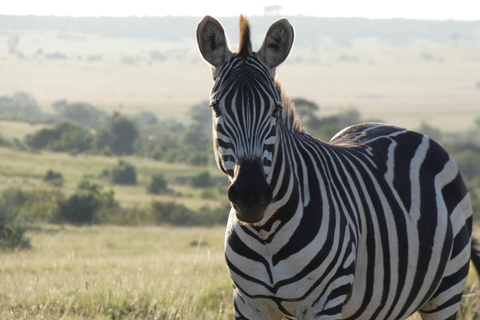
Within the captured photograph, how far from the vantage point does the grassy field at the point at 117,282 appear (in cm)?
611

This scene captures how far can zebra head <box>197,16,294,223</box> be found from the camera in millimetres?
3352

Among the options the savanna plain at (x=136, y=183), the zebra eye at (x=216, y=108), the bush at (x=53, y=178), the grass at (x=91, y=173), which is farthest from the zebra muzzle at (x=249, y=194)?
the bush at (x=53, y=178)

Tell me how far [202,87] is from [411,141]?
582ft

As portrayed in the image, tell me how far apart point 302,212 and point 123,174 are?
5178 cm

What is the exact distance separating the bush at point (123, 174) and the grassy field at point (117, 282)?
2936cm

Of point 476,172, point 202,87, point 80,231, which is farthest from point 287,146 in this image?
point 202,87

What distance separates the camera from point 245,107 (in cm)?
361

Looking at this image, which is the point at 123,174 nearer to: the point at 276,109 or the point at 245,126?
the point at 276,109

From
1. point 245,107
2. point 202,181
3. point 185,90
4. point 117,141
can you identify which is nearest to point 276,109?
point 245,107

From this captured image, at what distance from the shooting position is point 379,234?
14.5 ft

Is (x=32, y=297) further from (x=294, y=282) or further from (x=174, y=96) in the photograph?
(x=174, y=96)

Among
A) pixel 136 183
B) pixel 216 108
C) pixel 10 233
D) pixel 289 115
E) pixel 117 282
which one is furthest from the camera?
pixel 136 183

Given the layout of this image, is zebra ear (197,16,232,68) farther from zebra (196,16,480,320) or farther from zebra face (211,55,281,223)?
zebra face (211,55,281,223)

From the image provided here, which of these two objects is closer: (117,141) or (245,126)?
(245,126)
